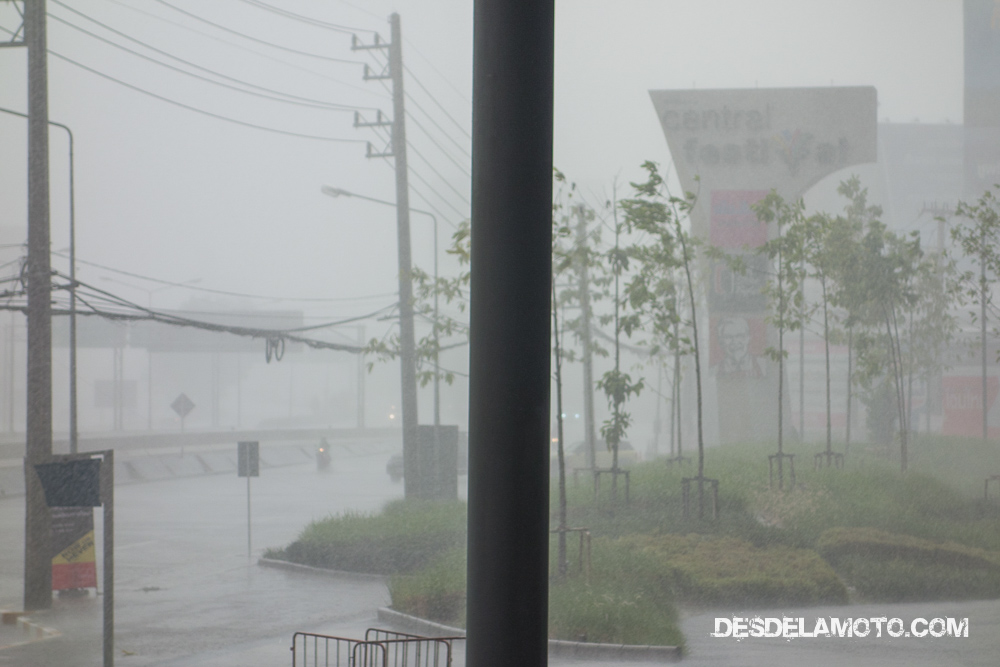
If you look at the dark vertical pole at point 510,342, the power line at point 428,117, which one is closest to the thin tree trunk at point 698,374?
the power line at point 428,117

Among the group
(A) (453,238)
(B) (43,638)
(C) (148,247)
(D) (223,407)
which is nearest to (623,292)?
(A) (453,238)

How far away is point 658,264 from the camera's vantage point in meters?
3.65

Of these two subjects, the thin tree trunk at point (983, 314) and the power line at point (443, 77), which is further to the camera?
the power line at point (443, 77)

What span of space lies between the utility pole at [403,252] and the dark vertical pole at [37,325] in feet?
4.43

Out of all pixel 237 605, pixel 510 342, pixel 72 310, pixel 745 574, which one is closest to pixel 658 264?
pixel 745 574

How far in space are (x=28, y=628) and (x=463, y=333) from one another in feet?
7.07

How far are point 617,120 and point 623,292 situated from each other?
2.56ft

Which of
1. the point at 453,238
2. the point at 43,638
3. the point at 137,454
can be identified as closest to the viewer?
the point at 43,638

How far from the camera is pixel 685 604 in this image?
3422 millimetres

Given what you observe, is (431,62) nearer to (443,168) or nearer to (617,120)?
(443,168)

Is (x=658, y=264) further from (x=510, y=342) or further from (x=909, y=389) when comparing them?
(x=510, y=342)

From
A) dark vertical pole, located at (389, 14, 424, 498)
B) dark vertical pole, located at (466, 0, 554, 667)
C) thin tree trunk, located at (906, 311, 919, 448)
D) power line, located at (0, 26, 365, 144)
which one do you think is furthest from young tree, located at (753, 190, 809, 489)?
dark vertical pole, located at (466, 0, 554, 667)

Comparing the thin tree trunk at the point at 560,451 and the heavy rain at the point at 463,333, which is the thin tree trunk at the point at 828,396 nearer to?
the heavy rain at the point at 463,333

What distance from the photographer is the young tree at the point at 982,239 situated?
3.59 metres
